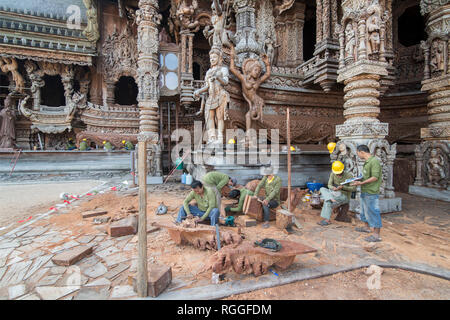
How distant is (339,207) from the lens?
4.37 m

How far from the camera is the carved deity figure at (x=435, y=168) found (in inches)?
226

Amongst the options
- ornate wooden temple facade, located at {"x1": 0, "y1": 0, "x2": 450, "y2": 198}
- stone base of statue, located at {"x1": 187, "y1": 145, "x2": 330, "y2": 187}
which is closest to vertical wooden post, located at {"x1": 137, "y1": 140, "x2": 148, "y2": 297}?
stone base of statue, located at {"x1": 187, "y1": 145, "x2": 330, "y2": 187}

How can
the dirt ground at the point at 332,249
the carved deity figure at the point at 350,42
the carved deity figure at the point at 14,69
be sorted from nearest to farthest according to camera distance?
1. the dirt ground at the point at 332,249
2. the carved deity figure at the point at 350,42
3. the carved deity figure at the point at 14,69

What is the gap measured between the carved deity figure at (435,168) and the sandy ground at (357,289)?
505 centimetres

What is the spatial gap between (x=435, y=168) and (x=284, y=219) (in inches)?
212

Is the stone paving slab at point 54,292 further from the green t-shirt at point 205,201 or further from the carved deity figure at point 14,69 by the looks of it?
the carved deity figure at point 14,69

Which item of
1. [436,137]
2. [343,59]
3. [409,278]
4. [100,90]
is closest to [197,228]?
[409,278]

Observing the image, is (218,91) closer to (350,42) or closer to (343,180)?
(350,42)

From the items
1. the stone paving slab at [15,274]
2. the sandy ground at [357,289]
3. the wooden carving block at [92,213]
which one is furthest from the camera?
the wooden carving block at [92,213]

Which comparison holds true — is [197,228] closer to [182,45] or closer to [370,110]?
[370,110]

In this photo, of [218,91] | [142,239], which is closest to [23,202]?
[142,239]

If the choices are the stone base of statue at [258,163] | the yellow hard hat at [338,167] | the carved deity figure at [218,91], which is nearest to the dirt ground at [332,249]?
the yellow hard hat at [338,167]

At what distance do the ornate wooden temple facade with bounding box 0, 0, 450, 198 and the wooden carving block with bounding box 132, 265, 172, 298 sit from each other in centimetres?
446

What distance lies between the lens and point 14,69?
1465cm
